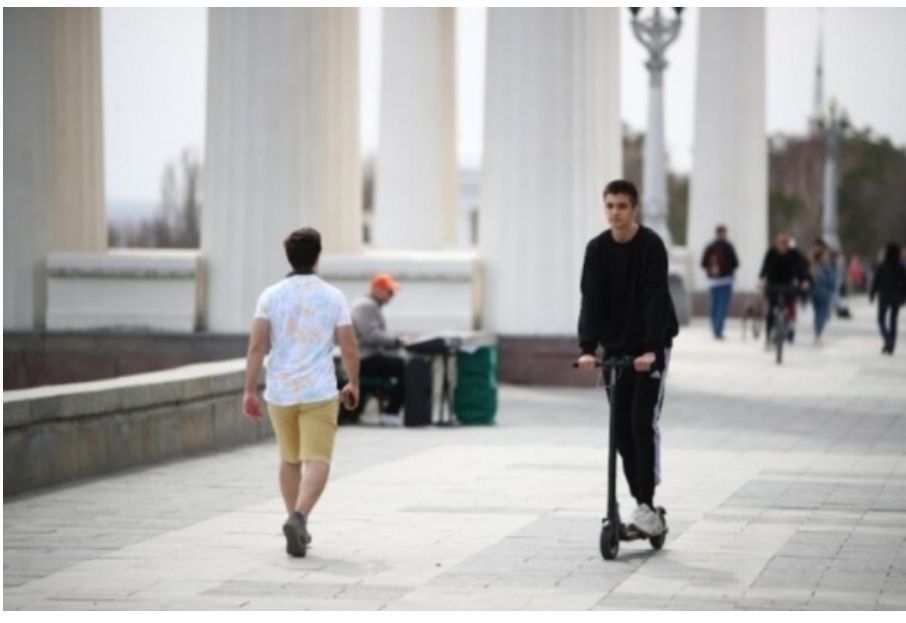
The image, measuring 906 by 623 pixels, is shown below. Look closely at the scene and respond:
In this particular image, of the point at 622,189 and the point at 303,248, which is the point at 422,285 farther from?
the point at 622,189

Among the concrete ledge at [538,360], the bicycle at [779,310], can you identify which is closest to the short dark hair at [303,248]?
the concrete ledge at [538,360]

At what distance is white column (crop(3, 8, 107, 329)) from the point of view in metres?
28.0

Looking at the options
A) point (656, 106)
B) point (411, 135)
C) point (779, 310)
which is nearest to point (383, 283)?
point (779, 310)

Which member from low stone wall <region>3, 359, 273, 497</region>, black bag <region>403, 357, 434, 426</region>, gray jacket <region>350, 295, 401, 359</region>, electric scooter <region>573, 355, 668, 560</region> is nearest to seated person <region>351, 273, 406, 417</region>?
gray jacket <region>350, 295, 401, 359</region>

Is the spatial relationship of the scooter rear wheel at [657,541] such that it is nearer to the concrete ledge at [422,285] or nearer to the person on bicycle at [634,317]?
the person on bicycle at [634,317]

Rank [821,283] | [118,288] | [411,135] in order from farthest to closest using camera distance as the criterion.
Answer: [821,283]
[411,135]
[118,288]

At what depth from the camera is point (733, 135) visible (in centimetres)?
5144

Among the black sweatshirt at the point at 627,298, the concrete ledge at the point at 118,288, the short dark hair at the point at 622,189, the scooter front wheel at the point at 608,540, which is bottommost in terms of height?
the scooter front wheel at the point at 608,540

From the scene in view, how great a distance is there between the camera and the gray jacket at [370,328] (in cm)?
2172

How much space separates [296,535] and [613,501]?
148 cm

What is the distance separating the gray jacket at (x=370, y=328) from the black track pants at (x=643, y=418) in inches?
348

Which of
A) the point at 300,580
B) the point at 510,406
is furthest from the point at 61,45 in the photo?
the point at 300,580

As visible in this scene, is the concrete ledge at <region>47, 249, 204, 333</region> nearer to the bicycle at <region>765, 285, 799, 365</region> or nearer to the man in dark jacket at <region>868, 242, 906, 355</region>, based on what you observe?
the bicycle at <region>765, 285, 799, 365</region>

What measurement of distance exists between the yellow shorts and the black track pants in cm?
136
